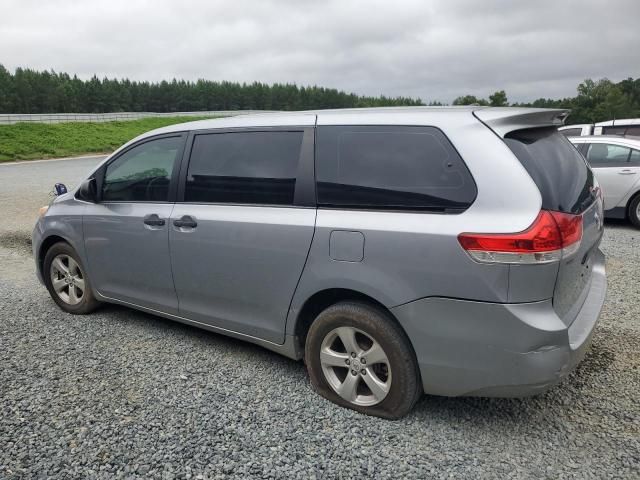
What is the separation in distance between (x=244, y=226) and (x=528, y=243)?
167 centimetres

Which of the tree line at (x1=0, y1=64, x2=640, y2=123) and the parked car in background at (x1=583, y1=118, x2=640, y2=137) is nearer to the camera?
the parked car in background at (x1=583, y1=118, x2=640, y2=137)

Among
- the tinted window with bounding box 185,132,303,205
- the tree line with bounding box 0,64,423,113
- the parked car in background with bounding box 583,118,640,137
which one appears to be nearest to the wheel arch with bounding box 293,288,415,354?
the tinted window with bounding box 185,132,303,205

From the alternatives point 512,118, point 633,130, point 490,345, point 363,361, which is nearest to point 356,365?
point 363,361

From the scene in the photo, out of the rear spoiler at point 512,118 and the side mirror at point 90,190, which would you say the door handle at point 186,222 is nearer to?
the side mirror at point 90,190

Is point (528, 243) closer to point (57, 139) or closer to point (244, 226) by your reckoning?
point (244, 226)

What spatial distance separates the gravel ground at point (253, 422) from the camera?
2.52 m

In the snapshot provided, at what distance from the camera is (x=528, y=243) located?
7.68 ft

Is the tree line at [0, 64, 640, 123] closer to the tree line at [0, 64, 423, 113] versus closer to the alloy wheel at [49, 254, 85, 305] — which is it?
the tree line at [0, 64, 423, 113]

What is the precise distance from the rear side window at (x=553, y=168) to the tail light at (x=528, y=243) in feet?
0.30

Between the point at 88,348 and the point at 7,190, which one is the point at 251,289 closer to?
the point at 88,348

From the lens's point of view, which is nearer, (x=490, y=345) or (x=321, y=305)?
(x=490, y=345)

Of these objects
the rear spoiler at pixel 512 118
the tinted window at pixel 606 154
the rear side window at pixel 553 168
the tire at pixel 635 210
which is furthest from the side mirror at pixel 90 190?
the tire at pixel 635 210

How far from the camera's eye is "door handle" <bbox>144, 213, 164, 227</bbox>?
12.1 ft

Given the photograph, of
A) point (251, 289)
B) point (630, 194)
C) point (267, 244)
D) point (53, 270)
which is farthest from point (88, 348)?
point (630, 194)
